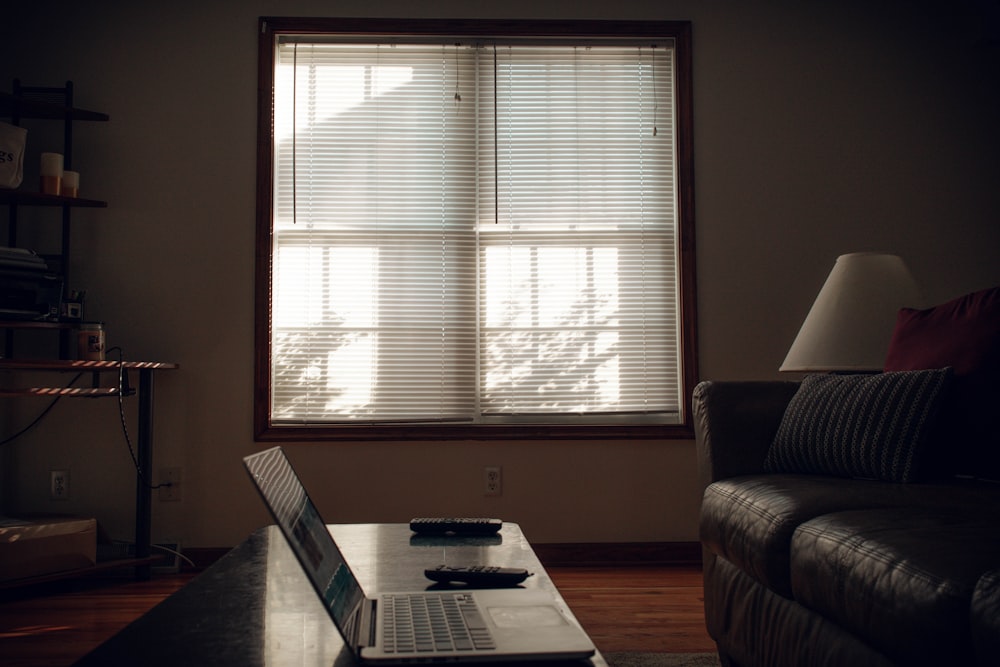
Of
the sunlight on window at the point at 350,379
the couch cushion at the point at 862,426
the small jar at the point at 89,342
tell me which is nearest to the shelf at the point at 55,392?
the small jar at the point at 89,342

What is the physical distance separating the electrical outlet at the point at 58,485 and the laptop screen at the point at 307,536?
2522 mm

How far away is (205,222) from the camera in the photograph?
11.0 feet

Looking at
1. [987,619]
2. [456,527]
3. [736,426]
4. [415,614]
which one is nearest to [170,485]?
[456,527]

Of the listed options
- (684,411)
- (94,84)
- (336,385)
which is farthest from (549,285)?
(94,84)

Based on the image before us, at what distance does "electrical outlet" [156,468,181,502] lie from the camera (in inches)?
128

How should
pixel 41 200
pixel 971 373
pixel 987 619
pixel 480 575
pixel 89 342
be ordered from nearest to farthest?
pixel 987 619
pixel 480 575
pixel 971 373
pixel 89 342
pixel 41 200

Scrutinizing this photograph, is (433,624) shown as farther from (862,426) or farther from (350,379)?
(350,379)

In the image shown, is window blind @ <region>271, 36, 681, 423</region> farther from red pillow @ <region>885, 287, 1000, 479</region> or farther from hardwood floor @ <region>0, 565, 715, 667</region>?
red pillow @ <region>885, 287, 1000, 479</region>

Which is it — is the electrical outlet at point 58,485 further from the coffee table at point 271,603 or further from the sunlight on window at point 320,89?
the coffee table at point 271,603

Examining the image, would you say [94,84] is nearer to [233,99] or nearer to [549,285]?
[233,99]

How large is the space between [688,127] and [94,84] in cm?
256

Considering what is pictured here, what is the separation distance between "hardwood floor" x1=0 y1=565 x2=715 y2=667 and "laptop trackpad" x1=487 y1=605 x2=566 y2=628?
4.05 feet

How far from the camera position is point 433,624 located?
0.96 m

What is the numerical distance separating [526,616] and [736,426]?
51.8 inches
